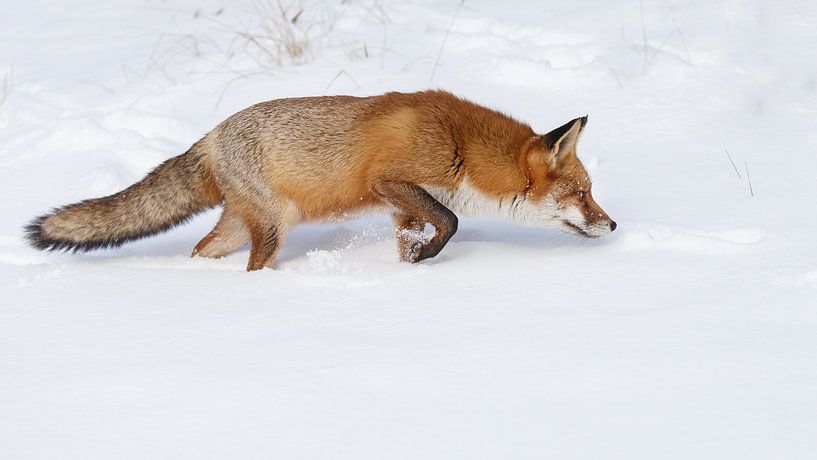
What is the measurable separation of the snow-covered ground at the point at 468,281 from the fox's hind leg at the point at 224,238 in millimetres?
101

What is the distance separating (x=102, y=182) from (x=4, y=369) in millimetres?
2664

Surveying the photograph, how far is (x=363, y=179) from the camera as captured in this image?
15.5 feet

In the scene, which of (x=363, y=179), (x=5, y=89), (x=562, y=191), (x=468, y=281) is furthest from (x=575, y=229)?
(x=5, y=89)

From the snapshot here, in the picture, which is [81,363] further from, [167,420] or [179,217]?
[179,217]

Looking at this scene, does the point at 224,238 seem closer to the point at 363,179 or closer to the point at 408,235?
the point at 363,179

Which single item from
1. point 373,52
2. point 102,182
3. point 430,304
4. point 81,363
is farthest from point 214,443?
point 373,52

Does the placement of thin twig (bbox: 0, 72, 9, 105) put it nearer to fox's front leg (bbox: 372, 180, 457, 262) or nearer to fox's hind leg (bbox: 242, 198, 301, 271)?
fox's hind leg (bbox: 242, 198, 301, 271)

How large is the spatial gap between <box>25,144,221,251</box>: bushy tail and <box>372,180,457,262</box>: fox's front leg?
991 millimetres

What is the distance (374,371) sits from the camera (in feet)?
10.0

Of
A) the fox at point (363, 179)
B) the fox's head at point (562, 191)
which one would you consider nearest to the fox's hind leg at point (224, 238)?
the fox at point (363, 179)

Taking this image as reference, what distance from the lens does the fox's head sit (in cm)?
469

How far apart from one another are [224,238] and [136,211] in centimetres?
48

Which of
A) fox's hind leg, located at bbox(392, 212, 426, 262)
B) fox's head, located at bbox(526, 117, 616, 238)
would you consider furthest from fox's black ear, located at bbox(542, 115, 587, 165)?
fox's hind leg, located at bbox(392, 212, 426, 262)

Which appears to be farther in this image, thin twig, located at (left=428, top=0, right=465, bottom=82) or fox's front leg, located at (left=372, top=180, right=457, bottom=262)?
thin twig, located at (left=428, top=0, right=465, bottom=82)
